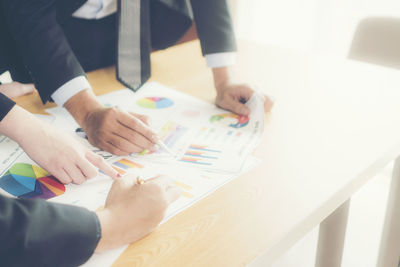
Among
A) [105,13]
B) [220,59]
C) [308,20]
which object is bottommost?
[308,20]

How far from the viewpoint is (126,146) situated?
2.20 ft

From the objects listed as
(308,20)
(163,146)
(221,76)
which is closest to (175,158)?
(163,146)

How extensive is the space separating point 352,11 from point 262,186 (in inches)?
65.6

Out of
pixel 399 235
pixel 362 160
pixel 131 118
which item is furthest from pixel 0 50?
pixel 399 235

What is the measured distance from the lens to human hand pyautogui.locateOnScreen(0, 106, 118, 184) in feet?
1.91

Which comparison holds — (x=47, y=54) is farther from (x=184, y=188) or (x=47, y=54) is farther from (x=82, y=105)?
(x=184, y=188)

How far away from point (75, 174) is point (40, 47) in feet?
1.34

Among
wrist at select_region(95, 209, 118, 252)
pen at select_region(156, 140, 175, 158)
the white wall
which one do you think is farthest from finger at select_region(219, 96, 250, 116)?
the white wall

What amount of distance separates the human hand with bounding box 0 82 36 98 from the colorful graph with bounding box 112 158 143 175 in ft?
1.49

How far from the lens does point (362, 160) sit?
25.6 inches

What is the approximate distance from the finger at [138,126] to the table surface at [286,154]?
7.0 inches

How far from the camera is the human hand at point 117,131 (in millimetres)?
673

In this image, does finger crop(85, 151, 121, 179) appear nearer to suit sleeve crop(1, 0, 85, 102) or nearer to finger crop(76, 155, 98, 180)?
finger crop(76, 155, 98, 180)

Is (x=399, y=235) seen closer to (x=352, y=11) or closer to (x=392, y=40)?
(x=392, y=40)
